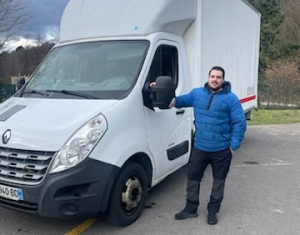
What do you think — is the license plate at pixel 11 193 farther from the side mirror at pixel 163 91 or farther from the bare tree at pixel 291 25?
the bare tree at pixel 291 25

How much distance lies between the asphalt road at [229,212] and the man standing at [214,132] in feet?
0.82

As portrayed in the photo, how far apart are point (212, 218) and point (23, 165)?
2221 millimetres

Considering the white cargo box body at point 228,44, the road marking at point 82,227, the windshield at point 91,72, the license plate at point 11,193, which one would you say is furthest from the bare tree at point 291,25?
the license plate at point 11,193

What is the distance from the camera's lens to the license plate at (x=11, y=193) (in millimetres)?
3188

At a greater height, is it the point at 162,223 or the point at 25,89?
the point at 25,89

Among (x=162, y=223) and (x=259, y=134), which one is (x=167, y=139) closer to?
(x=162, y=223)

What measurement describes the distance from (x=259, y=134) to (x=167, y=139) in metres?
6.78

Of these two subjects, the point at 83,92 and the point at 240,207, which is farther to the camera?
the point at 240,207

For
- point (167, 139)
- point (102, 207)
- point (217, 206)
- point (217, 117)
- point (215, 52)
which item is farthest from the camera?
point (215, 52)

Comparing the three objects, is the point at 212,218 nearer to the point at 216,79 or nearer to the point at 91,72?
the point at 216,79

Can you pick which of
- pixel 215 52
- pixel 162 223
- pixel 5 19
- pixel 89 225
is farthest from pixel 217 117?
pixel 5 19

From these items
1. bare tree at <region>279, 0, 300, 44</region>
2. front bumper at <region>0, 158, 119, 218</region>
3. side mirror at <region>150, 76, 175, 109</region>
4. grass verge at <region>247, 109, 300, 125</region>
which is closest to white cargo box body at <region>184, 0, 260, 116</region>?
side mirror at <region>150, 76, 175, 109</region>

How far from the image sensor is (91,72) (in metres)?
4.17

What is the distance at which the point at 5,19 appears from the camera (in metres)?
21.0
